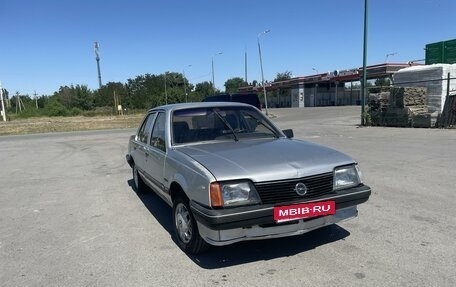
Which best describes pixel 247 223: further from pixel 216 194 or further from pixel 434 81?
pixel 434 81

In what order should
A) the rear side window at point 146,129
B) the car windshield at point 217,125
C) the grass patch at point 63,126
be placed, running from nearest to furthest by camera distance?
1. the car windshield at point 217,125
2. the rear side window at point 146,129
3. the grass patch at point 63,126

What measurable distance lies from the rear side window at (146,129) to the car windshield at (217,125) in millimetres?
976

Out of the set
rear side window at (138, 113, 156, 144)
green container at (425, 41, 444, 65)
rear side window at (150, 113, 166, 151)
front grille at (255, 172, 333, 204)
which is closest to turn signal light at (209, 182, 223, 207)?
front grille at (255, 172, 333, 204)

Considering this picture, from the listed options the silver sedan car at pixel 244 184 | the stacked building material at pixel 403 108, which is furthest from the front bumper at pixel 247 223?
the stacked building material at pixel 403 108

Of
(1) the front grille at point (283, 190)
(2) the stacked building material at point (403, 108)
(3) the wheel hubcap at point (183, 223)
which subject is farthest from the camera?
(2) the stacked building material at point (403, 108)

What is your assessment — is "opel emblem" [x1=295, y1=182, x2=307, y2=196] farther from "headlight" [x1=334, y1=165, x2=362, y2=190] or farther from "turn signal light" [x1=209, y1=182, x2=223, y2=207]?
"turn signal light" [x1=209, y1=182, x2=223, y2=207]

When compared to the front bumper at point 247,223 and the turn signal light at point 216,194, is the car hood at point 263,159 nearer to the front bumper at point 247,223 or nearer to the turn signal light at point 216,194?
the turn signal light at point 216,194

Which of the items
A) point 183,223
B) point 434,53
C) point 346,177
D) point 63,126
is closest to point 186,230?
point 183,223

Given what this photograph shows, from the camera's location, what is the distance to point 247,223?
3555mm

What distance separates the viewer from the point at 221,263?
3945 mm

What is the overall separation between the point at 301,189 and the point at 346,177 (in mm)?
675

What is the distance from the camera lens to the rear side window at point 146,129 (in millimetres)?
6055

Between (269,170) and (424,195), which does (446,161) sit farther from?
(269,170)

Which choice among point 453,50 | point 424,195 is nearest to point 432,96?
point 453,50
